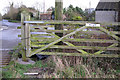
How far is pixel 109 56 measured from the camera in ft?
18.3

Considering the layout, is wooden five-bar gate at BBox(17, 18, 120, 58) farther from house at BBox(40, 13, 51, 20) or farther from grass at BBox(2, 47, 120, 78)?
house at BBox(40, 13, 51, 20)

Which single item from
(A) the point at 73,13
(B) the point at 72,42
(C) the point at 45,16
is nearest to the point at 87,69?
(B) the point at 72,42

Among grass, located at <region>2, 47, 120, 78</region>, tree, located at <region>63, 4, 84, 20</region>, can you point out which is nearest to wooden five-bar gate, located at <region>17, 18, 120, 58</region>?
grass, located at <region>2, 47, 120, 78</region>

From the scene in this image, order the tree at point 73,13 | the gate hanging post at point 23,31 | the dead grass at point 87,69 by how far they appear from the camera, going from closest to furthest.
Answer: the dead grass at point 87,69 < the gate hanging post at point 23,31 < the tree at point 73,13

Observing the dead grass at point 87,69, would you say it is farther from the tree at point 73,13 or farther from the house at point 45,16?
the house at point 45,16

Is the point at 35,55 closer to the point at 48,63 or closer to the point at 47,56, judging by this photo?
the point at 47,56

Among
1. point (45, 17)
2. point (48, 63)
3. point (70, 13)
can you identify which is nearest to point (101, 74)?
point (48, 63)

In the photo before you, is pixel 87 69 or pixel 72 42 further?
pixel 72 42

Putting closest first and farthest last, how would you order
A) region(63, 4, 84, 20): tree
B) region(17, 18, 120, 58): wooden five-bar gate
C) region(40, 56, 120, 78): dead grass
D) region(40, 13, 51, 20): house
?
region(40, 56, 120, 78): dead grass < region(17, 18, 120, 58): wooden five-bar gate < region(63, 4, 84, 20): tree < region(40, 13, 51, 20): house

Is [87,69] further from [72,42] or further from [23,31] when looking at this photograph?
[23,31]

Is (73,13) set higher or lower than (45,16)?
lower

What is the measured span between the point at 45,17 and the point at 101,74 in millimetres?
19338

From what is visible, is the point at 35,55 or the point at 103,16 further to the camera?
the point at 103,16

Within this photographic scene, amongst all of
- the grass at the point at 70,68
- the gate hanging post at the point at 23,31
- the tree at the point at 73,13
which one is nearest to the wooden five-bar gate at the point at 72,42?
the gate hanging post at the point at 23,31
